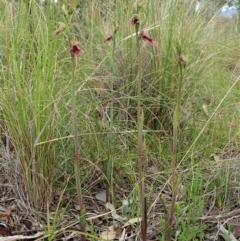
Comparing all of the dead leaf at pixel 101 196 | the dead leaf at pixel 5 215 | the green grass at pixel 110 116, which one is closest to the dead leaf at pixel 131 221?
the green grass at pixel 110 116

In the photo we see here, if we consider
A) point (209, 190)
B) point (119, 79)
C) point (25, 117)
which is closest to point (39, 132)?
point (25, 117)

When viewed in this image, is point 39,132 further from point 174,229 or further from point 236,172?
point 236,172

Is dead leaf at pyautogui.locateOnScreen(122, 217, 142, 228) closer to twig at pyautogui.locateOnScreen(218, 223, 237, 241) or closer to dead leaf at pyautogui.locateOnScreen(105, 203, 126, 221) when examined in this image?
dead leaf at pyautogui.locateOnScreen(105, 203, 126, 221)

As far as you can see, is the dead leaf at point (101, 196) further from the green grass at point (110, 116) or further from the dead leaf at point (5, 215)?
the dead leaf at point (5, 215)

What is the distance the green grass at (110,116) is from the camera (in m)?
1.49

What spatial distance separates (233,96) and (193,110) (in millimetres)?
393

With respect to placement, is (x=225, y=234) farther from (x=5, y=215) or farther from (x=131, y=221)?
(x=5, y=215)

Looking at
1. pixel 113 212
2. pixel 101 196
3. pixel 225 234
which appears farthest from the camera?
pixel 101 196

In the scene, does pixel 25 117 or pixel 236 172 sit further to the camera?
pixel 236 172

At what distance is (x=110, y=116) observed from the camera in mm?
1704

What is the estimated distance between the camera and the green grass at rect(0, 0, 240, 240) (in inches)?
58.8

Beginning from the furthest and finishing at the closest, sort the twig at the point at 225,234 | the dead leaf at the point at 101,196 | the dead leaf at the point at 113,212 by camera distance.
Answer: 1. the dead leaf at the point at 101,196
2. the dead leaf at the point at 113,212
3. the twig at the point at 225,234

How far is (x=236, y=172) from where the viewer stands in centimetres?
169

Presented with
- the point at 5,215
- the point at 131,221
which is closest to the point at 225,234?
the point at 131,221
